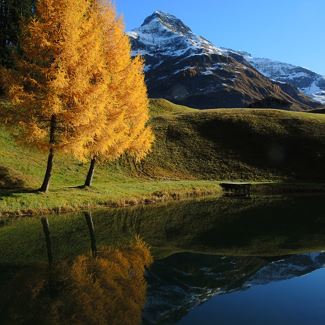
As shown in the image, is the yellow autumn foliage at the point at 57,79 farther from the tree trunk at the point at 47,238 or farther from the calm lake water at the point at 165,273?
the calm lake water at the point at 165,273

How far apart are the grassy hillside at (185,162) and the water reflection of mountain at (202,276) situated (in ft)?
49.8

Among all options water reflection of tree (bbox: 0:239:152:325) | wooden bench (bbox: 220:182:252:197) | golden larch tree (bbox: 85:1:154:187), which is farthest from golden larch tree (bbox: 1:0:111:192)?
wooden bench (bbox: 220:182:252:197)

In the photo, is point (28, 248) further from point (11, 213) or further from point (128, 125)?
point (128, 125)

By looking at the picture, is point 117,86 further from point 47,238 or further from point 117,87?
point 47,238

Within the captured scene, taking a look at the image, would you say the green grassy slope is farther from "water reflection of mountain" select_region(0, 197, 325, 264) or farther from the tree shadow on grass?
"water reflection of mountain" select_region(0, 197, 325, 264)

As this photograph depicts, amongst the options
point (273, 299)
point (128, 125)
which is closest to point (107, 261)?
point (273, 299)

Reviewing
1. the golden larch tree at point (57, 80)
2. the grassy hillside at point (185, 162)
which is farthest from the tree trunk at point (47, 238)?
the golden larch tree at point (57, 80)

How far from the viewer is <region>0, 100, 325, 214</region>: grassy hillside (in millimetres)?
32938

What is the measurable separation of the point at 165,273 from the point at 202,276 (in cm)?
119

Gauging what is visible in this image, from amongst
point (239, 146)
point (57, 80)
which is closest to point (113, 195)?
point (57, 80)

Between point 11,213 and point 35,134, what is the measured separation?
5076mm

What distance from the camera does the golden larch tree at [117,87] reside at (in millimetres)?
32062

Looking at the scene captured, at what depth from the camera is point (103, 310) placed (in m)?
10.5

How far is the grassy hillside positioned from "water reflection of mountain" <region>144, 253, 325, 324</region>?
15.2m
